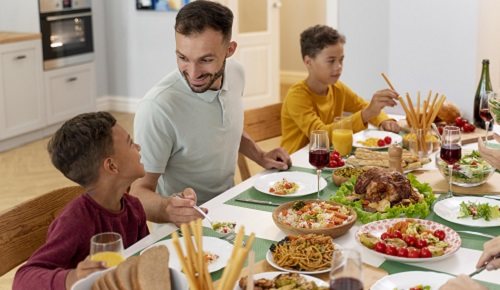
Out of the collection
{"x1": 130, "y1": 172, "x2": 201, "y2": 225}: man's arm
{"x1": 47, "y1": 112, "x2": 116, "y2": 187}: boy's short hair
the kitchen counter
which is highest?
the kitchen counter

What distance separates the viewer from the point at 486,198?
93.5 inches

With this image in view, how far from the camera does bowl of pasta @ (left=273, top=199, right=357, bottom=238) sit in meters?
2.06

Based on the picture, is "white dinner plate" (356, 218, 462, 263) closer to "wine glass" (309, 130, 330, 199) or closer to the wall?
"wine glass" (309, 130, 330, 199)

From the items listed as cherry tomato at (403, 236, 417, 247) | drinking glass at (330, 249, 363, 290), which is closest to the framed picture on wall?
cherry tomato at (403, 236, 417, 247)

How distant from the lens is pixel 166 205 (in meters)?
2.20

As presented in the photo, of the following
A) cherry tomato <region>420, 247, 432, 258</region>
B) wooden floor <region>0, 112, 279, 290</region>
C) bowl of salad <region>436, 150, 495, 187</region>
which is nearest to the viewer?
cherry tomato <region>420, 247, 432, 258</region>

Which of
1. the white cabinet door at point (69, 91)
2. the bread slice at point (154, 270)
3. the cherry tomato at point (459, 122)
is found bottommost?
the white cabinet door at point (69, 91)

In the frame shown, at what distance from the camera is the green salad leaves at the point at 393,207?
2.20 metres

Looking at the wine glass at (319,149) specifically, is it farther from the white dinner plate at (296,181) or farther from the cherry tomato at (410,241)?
the cherry tomato at (410,241)

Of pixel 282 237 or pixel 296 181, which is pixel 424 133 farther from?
pixel 282 237

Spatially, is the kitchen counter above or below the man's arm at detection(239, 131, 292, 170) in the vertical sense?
above

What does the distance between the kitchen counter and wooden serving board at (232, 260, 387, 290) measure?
4.66 m

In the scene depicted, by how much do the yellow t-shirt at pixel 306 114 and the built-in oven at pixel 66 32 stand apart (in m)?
3.58

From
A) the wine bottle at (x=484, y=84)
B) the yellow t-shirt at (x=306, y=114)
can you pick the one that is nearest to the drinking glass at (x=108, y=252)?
the yellow t-shirt at (x=306, y=114)
